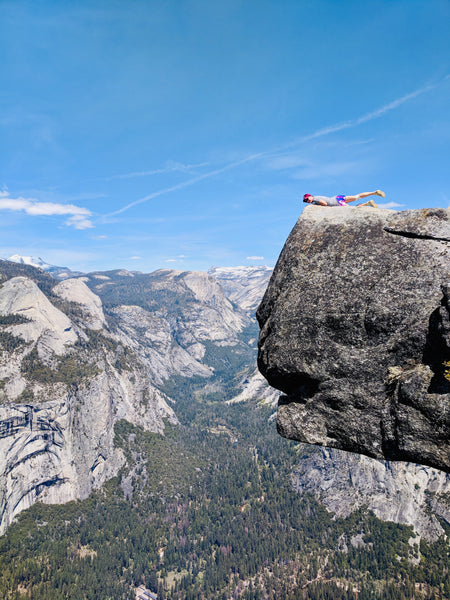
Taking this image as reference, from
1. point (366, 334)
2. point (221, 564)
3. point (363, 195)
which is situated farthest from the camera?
point (221, 564)

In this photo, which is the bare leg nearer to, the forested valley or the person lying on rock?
the person lying on rock

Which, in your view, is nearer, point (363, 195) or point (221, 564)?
Answer: point (363, 195)

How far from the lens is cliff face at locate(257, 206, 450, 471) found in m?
13.6

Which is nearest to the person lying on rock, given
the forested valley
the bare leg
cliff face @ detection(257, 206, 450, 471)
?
the bare leg

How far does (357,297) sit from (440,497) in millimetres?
201519

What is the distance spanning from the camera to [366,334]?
1520cm

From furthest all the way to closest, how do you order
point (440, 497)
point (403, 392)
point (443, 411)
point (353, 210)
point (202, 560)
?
point (202, 560), point (440, 497), point (353, 210), point (403, 392), point (443, 411)

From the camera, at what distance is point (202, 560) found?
19712cm

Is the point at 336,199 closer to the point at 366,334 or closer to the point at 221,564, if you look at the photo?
the point at 366,334

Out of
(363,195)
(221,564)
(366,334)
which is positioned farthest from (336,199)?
(221,564)

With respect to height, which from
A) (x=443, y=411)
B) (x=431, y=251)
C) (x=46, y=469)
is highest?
(x=431, y=251)

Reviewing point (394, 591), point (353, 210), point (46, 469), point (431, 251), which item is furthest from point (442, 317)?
point (46, 469)

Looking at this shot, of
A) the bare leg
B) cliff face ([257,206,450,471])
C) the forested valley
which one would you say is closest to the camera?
cliff face ([257,206,450,471])

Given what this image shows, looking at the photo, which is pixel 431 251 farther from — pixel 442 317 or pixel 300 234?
pixel 300 234
